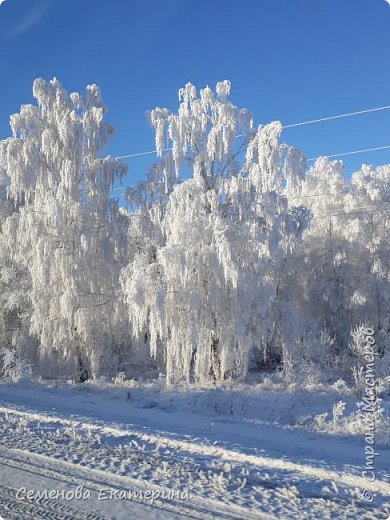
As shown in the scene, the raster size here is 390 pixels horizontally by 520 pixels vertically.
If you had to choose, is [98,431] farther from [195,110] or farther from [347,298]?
[347,298]

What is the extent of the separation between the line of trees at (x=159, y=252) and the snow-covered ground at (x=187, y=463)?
4.25 m

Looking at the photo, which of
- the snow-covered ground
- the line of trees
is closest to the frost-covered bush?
the line of trees

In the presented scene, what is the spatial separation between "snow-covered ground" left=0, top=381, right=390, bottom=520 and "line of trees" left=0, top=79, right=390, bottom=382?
13.9ft

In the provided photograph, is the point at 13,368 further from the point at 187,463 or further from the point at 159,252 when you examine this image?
the point at 187,463

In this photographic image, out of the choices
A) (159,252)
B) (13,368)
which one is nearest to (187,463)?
(159,252)

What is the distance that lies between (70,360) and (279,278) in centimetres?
945

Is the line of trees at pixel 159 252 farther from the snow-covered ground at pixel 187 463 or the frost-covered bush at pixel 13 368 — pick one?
the snow-covered ground at pixel 187 463

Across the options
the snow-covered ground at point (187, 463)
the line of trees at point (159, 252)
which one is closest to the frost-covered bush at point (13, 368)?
the line of trees at point (159, 252)

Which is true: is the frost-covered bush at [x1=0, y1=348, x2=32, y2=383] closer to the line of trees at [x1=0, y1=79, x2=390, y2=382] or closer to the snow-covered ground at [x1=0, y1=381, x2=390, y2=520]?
the line of trees at [x1=0, y1=79, x2=390, y2=382]

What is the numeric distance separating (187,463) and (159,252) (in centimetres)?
928

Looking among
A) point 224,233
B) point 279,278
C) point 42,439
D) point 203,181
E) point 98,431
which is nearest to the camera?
point 42,439

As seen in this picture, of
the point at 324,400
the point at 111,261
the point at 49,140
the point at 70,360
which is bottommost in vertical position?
the point at 324,400

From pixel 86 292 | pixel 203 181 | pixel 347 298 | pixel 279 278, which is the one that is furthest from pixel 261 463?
pixel 347 298

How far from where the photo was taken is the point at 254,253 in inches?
619
